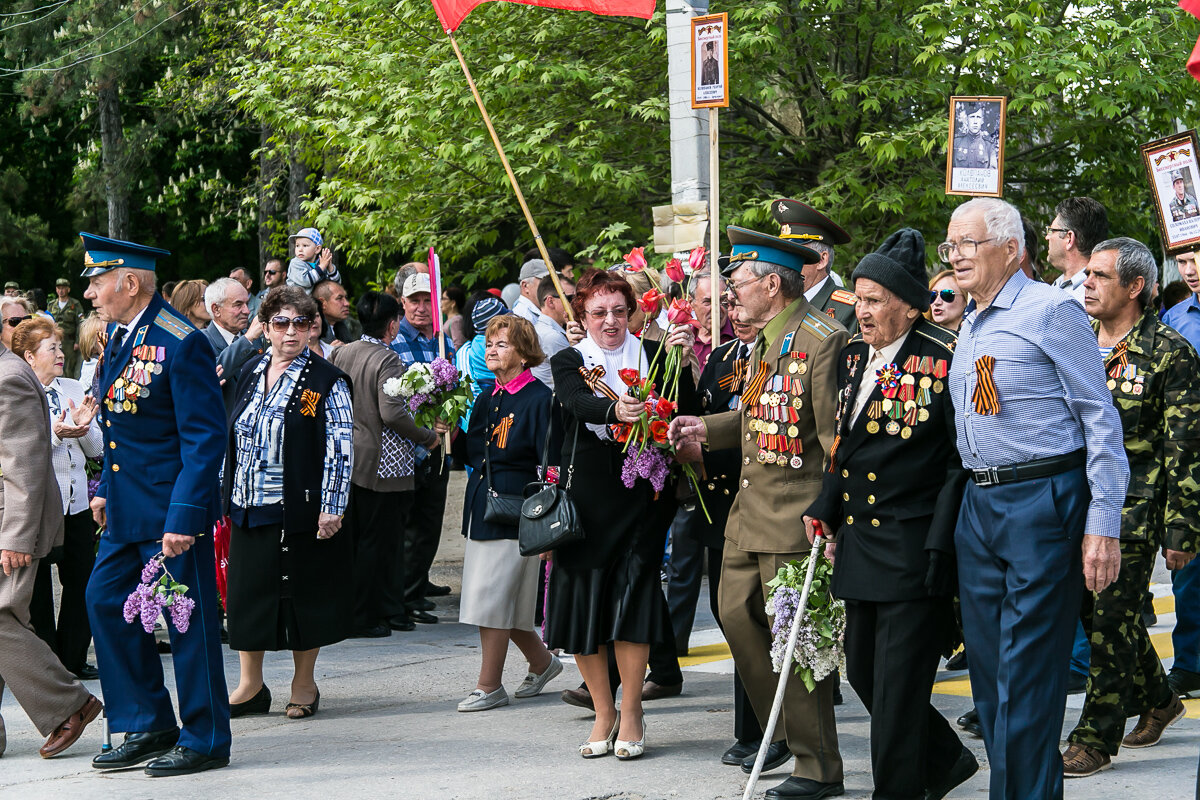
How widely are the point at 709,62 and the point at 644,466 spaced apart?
4.01 metres

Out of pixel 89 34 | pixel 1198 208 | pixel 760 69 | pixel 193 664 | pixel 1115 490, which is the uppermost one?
pixel 89 34

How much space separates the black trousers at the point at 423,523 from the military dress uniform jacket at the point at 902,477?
559 centimetres

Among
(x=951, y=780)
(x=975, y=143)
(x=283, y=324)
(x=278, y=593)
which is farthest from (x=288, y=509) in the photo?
(x=975, y=143)

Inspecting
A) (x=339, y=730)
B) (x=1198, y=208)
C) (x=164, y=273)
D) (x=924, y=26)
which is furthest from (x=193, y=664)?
(x=164, y=273)

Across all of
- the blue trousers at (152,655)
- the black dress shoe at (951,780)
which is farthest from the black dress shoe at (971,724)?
the blue trousers at (152,655)

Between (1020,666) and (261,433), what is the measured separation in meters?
3.96

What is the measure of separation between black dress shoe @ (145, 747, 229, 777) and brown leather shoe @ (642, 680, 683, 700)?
7.56 ft

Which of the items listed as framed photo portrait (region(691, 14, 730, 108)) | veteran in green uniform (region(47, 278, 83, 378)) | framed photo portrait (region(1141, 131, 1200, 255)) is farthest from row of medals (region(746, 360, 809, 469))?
veteran in green uniform (region(47, 278, 83, 378))

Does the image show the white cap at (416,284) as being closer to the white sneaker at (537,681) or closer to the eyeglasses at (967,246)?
the white sneaker at (537,681)

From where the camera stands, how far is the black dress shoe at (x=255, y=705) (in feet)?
24.5

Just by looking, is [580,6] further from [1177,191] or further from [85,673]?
[85,673]

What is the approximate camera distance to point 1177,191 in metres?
5.90

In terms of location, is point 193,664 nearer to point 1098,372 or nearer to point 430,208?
point 1098,372

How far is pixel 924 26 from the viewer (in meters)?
14.2
